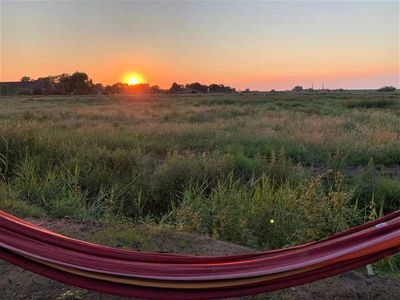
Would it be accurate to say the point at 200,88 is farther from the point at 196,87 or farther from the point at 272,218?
the point at 272,218

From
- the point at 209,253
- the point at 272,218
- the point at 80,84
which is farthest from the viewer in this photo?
the point at 80,84

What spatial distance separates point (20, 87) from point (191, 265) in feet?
339

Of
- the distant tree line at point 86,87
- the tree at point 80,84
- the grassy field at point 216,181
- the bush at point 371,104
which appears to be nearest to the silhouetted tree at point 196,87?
the distant tree line at point 86,87

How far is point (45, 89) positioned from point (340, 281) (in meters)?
98.7

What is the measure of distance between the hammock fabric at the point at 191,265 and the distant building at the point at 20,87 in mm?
91710

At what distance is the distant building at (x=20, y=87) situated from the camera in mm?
90100

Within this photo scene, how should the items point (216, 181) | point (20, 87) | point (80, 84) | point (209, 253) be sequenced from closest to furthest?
point (209, 253) → point (216, 181) → point (20, 87) → point (80, 84)

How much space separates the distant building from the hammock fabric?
9171cm

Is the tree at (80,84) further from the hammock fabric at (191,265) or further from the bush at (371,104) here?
the hammock fabric at (191,265)

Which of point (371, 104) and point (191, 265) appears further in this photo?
point (371, 104)

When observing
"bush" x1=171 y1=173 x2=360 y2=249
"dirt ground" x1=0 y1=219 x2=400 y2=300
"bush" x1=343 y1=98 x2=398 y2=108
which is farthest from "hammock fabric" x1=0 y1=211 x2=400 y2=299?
"bush" x1=343 y1=98 x2=398 y2=108

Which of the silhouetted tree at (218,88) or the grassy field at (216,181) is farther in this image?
the silhouetted tree at (218,88)

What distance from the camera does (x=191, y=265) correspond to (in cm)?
202

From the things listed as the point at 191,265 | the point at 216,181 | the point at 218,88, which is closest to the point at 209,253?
the point at 191,265
